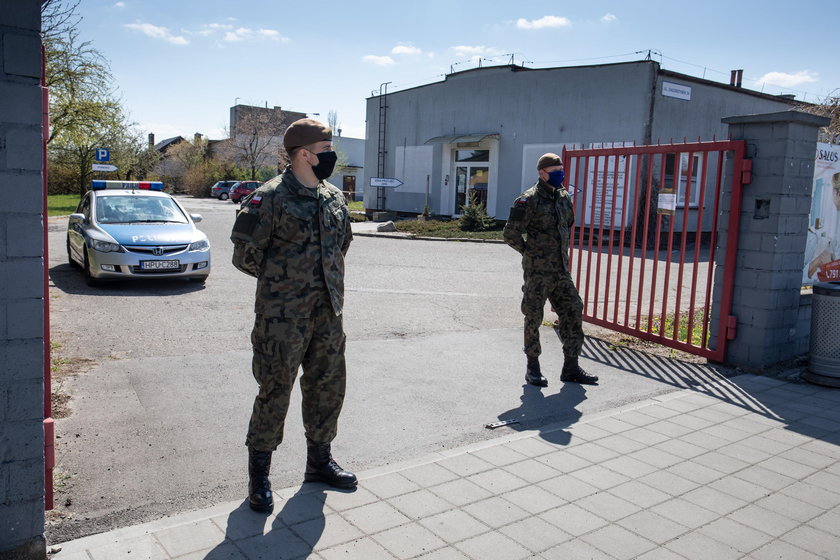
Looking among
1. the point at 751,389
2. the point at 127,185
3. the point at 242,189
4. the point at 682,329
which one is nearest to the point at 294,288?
the point at 751,389

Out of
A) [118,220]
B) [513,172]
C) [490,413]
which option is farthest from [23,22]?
[513,172]

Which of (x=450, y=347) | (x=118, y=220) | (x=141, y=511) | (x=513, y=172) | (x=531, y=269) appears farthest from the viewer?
(x=513, y=172)

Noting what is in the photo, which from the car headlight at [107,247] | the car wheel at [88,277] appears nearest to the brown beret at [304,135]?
the car headlight at [107,247]

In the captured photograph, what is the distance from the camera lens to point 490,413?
5.30 m

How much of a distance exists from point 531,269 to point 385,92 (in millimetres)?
27213

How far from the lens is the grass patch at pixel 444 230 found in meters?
21.8

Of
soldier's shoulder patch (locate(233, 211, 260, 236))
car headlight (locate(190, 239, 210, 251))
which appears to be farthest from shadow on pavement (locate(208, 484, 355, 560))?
car headlight (locate(190, 239, 210, 251))

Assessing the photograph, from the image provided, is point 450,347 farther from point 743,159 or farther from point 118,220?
point 118,220

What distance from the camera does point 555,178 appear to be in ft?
19.4

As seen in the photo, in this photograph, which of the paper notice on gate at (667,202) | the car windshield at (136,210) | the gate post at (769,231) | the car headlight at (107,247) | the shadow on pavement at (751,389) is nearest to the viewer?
the shadow on pavement at (751,389)

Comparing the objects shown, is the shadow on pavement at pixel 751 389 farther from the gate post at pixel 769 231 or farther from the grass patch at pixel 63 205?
the grass patch at pixel 63 205

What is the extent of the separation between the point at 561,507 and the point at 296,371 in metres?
1.63

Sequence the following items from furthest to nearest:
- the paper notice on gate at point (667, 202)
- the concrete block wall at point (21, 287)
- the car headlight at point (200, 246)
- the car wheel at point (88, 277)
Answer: the car headlight at point (200, 246), the car wheel at point (88, 277), the paper notice on gate at point (667, 202), the concrete block wall at point (21, 287)

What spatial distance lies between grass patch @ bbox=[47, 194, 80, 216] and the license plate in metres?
23.5
